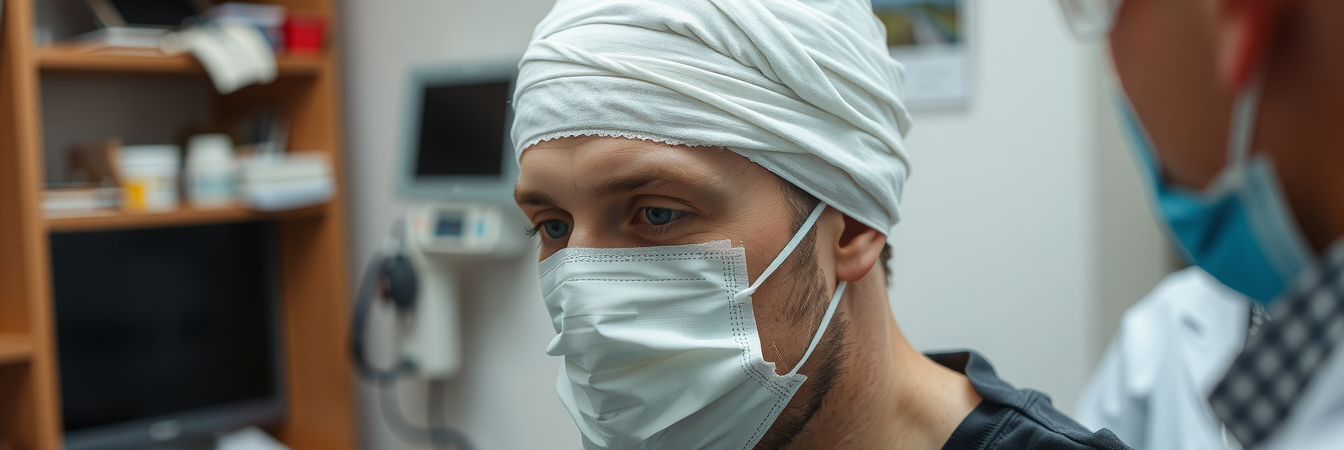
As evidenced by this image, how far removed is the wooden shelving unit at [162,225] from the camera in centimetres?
216

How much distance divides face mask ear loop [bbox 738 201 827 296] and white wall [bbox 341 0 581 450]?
1.33 meters

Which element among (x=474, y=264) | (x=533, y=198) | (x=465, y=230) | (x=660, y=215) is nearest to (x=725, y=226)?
(x=660, y=215)

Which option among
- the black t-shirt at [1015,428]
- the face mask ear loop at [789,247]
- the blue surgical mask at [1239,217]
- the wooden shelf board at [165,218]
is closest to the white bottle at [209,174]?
the wooden shelf board at [165,218]

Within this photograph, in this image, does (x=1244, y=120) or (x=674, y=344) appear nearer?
(x=1244, y=120)

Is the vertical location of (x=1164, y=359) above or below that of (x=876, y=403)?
below

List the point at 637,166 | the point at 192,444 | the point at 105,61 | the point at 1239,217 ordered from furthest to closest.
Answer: the point at 192,444
the point at 105,61
the point at 637,166
the point at 1239,217

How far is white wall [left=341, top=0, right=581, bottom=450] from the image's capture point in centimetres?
241

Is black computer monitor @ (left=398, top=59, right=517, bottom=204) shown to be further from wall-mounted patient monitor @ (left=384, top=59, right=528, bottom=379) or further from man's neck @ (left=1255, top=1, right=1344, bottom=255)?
man's neck @ (left=1255, top=1, right=1344, bottom=255)

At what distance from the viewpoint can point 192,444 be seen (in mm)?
2637

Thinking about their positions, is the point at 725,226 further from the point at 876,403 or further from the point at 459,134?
the point at 459,134

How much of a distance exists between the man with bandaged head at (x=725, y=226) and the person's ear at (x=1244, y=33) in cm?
49

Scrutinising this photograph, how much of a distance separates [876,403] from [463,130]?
4.94 feet

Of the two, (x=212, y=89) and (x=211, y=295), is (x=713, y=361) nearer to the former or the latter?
(x=211, y=295)

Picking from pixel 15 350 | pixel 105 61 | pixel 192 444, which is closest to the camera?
pixel 15 350
